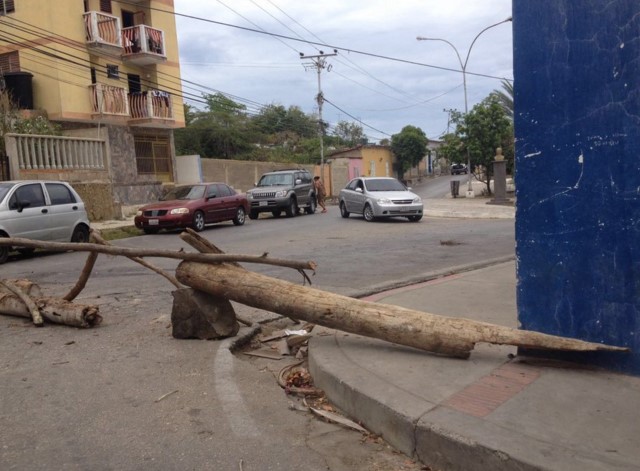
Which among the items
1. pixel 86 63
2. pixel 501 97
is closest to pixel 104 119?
pixel 86 63

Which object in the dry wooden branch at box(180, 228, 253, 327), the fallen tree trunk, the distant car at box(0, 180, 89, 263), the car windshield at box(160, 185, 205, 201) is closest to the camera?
the dry wooden branch at box(180, 228, 253, 327)

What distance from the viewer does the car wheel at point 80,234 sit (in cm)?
1416

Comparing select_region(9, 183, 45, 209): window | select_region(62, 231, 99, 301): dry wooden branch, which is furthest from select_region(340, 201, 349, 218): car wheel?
select_region(62, 231, 99, 301): dry wooden branch

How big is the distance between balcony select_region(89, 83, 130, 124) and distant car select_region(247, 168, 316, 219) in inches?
306

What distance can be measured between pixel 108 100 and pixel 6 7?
5.94m

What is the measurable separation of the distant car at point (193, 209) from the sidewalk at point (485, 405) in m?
13.2

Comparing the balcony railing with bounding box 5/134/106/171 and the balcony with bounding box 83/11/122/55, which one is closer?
the balcony railing with bounding box 5/134/106/171

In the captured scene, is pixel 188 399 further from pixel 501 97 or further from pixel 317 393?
pixel 501 97

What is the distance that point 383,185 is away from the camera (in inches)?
853

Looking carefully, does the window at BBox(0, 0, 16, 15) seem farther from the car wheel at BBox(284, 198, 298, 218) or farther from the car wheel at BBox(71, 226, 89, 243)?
the car wheel at BBox(71, 226, 89, 243)

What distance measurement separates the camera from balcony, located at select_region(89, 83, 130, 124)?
2648cm

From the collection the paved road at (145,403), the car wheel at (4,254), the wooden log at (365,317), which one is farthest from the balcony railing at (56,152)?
the wooden log at (365,317)

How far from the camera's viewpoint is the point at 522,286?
15.4 feet

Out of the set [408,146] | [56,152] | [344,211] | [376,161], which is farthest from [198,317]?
[408,146]
